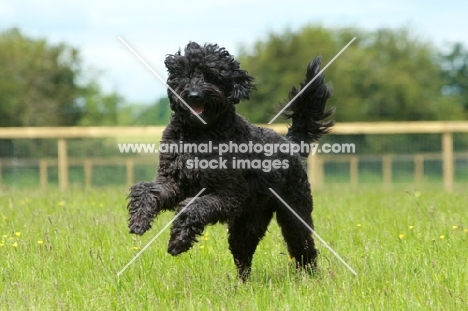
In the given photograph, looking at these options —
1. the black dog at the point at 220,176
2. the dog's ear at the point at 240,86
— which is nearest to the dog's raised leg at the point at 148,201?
the black dog at the point at 220,176

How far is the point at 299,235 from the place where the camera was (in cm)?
540

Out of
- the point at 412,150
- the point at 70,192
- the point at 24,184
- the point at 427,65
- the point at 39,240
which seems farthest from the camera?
the point at 427,65

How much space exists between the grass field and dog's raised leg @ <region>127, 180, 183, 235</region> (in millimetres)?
389

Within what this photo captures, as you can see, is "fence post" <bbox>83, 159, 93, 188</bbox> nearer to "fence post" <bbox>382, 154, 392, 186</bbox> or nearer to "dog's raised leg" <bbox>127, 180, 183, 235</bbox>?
"fence post" <bbox>382, 154, 392, 186</bbox>

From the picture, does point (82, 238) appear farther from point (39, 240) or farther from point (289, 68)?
point (289, 68)

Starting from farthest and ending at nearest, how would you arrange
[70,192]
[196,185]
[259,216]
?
[70,192] < [259,216] < [196,185]

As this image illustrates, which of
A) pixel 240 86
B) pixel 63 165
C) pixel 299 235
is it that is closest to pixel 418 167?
pixel 63 165

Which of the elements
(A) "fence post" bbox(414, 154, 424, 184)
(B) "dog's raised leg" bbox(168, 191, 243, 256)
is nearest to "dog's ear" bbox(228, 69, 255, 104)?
(B) "dog's raised leg" bbox(168, 191, 243, 256)

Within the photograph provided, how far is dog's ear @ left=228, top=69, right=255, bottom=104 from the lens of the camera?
4.88 metres

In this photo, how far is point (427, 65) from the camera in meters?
29.8

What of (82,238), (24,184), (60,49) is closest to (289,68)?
(60,49)

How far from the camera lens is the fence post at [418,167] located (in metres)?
17.8

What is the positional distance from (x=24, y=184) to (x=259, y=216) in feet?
39.5

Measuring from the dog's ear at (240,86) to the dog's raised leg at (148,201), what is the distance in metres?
0.72
